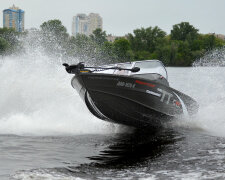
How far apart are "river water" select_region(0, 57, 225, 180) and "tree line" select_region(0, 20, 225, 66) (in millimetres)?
33857

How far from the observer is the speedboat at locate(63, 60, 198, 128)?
9625 millimetres

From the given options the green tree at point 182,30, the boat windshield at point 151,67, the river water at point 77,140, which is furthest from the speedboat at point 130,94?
the green tree at point 182,30

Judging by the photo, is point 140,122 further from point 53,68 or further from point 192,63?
point 192,63

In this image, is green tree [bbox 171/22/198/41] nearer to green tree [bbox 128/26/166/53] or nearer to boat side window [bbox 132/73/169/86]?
green tree [bbox 128/26/166/53]

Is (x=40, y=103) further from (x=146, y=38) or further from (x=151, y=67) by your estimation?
(x=146, y=38)

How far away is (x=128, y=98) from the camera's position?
9.92 meters

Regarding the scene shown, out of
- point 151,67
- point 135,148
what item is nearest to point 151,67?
point 151,67

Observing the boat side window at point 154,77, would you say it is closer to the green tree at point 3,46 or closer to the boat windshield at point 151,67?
the boat windshield at point 151,67

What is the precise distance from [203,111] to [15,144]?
25.5ft

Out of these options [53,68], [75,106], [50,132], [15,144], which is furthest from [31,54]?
[15,144]

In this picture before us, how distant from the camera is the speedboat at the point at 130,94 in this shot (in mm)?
9625

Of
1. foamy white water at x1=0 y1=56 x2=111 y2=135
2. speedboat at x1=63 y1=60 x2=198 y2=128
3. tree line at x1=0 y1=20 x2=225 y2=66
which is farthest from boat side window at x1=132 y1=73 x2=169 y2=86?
tree line at x1=0 y1=20 x2=225 y2=66

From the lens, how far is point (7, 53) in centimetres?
5628

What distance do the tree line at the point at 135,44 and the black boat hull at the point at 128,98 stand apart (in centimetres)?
3843
